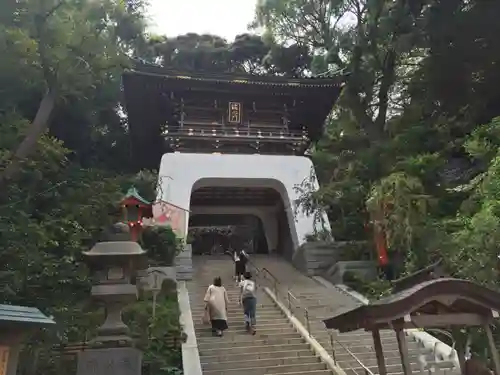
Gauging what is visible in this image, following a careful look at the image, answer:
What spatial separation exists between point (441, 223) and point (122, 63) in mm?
9345

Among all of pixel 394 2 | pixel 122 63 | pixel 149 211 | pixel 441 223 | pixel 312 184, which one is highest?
pixel 394 2

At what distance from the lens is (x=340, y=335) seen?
380 inches

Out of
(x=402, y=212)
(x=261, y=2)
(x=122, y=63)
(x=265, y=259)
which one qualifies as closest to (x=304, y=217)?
(x=265, y=259)

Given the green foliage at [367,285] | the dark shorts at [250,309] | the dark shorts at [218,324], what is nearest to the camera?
the dark shorts at [218,324]

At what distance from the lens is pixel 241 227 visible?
27.7m

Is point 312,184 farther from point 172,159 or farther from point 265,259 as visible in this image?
point 172,159

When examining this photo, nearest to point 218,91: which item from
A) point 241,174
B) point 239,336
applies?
point 241,174

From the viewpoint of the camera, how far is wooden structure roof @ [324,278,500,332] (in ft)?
17.0

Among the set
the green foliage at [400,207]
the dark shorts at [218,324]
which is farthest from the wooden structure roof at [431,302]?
the green foliage at [400,207]

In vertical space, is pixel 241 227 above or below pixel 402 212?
above

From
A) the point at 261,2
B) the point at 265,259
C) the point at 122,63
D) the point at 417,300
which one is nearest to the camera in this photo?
the point at 417,300

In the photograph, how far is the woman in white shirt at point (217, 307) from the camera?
9.02 m

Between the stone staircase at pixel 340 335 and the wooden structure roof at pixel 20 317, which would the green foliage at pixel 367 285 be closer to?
the stone staircase at pixel 340 335

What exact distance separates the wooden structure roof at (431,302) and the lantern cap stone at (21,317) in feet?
11.1
